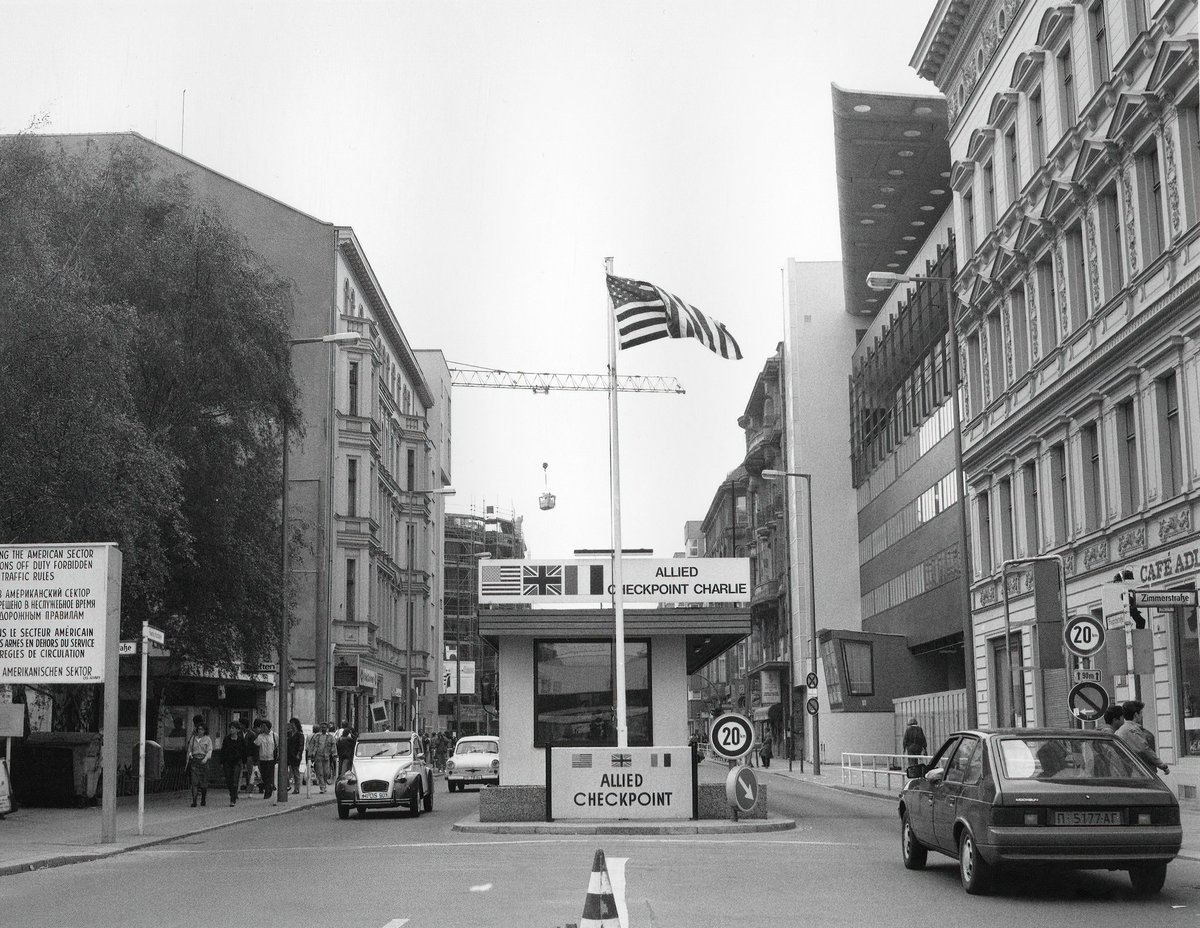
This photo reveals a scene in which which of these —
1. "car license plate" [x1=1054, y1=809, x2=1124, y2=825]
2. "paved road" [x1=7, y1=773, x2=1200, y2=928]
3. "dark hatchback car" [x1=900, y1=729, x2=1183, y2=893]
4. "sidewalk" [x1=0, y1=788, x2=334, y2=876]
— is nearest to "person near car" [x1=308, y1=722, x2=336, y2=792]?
"sidewalk" [x1=0, y1=788, x2=334, y2=876]

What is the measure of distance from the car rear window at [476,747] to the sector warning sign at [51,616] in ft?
74.3

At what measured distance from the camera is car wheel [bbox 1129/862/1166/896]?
43.5 feet

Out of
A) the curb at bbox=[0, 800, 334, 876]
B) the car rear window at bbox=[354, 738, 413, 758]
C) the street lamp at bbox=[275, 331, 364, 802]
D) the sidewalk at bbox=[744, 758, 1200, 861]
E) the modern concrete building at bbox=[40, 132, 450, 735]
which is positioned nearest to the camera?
the curb at bbox=[0, 800, 334, 876]

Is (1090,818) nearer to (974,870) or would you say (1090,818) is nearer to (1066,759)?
(1066,759)

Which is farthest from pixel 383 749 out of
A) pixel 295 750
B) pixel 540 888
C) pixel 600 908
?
pixel 600 908

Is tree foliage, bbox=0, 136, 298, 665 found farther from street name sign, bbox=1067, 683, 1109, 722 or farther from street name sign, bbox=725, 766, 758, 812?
street name sign, bbox=1067, 683, 1109, 722

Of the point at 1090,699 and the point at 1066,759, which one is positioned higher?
the point at 1090,699

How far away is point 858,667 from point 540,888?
151 feet

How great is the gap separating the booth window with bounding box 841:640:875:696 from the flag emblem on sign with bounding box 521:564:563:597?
3366 centimetres

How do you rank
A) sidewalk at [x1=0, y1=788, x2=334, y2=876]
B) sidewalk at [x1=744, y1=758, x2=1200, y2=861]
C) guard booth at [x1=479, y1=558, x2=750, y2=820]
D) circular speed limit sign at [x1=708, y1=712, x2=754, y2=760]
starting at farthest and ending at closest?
guard booth at [x1=479, y1=558, x2=750, y2=820], circular speed limit sign at [x1=708, y1=712, x2=754, y2=760], sidewalk at [x1=0, y1=788, x2=334, y2=876], sidewalk at [x1=744, y1=758, x2=1200, y2=861]

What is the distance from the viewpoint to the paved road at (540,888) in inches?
469

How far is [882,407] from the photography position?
71.6 m

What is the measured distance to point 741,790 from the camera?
75.3 feet

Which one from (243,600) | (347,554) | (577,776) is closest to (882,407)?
(347,554)
